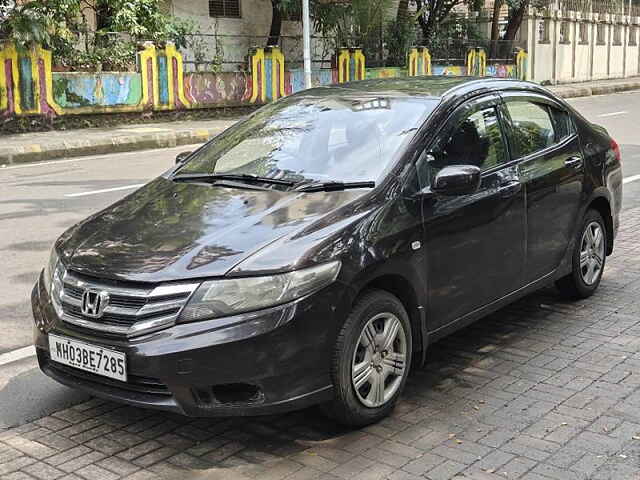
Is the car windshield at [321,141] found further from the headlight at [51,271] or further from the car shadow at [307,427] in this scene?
the car shadow at [307,427]

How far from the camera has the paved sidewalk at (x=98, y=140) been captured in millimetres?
15547

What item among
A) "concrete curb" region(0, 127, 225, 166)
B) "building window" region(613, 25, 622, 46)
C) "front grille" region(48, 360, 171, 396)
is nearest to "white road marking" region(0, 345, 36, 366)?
"front grille" region(48, 360, 171, 396)

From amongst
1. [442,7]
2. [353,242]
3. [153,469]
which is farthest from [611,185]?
[442,7]

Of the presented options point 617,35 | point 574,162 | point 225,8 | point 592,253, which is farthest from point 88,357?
point 617,35

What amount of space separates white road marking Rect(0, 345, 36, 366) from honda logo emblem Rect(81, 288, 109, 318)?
4.99 ft

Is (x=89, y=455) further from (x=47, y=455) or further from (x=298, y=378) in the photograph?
(x=298, y=378)

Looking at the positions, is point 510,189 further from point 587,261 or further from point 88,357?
point 88,357

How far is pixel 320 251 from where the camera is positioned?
12.2ft

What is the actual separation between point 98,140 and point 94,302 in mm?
13761

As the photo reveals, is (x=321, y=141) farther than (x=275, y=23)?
No

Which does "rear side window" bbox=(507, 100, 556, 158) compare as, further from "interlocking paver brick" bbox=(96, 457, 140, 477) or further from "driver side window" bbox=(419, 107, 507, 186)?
"interlocking paver brick" bbox=(96, 457, 140, 477)

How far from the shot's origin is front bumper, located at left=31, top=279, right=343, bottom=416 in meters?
3.46

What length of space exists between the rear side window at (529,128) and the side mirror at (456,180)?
2.64 ft

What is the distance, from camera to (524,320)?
18.4 ft
